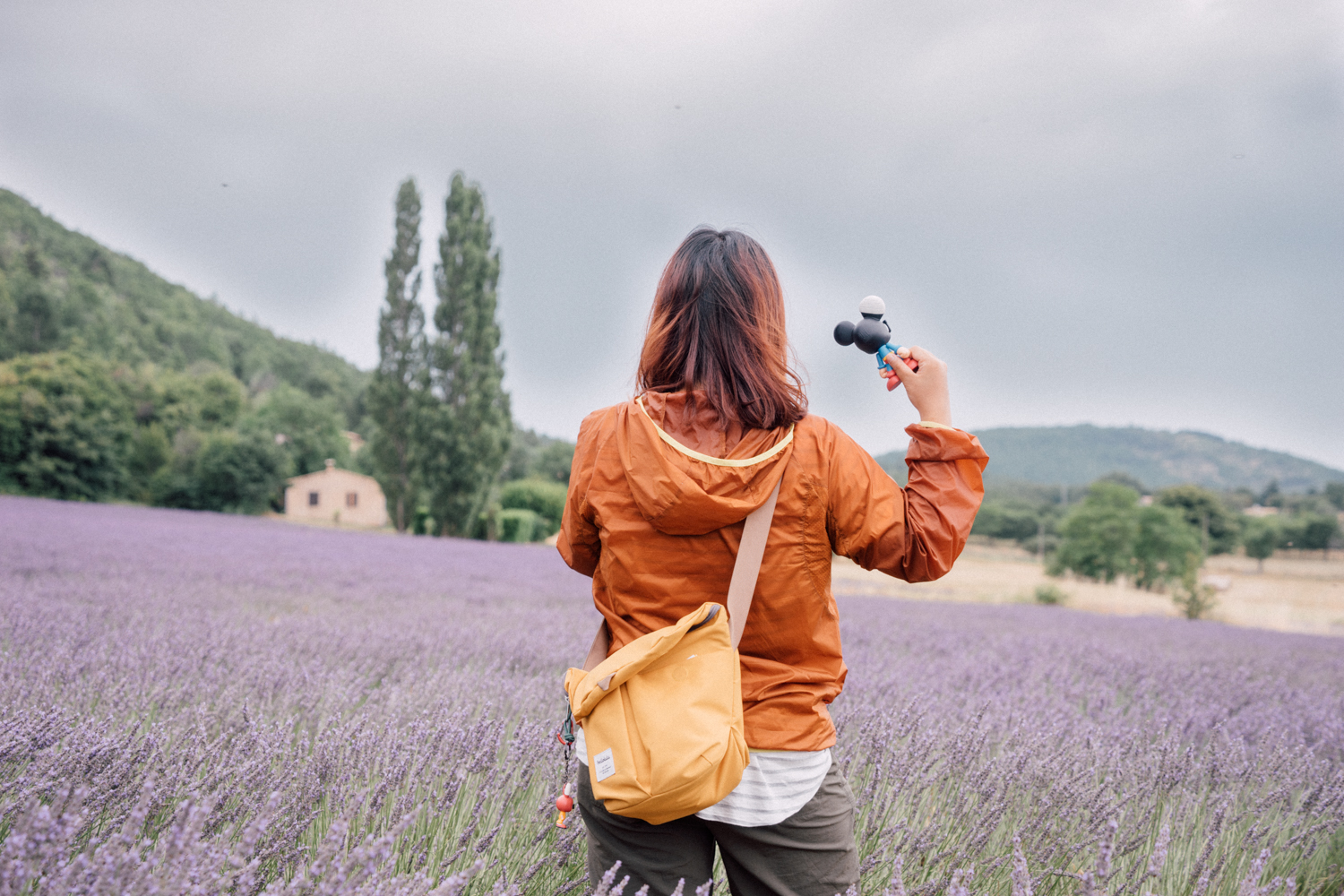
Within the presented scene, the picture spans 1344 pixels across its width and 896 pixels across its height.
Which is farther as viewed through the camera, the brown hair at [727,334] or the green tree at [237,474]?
the green tree at [237,474]

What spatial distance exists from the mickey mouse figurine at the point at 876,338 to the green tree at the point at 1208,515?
63.8m

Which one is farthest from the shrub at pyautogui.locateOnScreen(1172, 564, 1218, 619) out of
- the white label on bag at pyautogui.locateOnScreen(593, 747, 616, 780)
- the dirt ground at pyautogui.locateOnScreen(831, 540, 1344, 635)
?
the white label on bag at pyautogui.locateOnScreen(593, 747, 616, 780)

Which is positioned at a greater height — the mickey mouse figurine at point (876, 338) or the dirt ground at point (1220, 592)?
the mickey mouse figurine at point (876, 338)

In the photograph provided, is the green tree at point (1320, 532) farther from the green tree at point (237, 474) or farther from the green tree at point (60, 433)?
the green tree at point (60, 433)

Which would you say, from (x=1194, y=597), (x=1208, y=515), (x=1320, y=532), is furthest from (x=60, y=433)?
(x=1208, y=515)

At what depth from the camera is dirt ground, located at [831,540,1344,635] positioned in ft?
59.1

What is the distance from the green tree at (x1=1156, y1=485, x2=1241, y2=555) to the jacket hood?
64.1 m

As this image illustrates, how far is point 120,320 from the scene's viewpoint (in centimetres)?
5662

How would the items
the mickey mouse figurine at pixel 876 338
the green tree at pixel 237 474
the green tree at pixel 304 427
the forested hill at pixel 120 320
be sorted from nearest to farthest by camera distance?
the mickey mouse figurine at pixel 876 338, the green tree at pixel 237 474, the forested hill at pixel 120 320, the green tree at pixel 304 427

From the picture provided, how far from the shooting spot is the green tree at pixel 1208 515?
2128 inches

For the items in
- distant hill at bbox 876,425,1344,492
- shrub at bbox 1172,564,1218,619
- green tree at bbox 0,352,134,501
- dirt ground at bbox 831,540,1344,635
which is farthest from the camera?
distant hill at bbox 876,425,1344,492

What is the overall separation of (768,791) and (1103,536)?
45.6 metres

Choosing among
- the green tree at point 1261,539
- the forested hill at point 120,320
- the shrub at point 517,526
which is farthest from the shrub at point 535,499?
the green tree at point 1261,539

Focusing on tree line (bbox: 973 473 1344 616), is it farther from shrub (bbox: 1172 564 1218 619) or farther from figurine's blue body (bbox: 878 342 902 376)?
figurine's blue body (bbox: 878 342 902 376)
